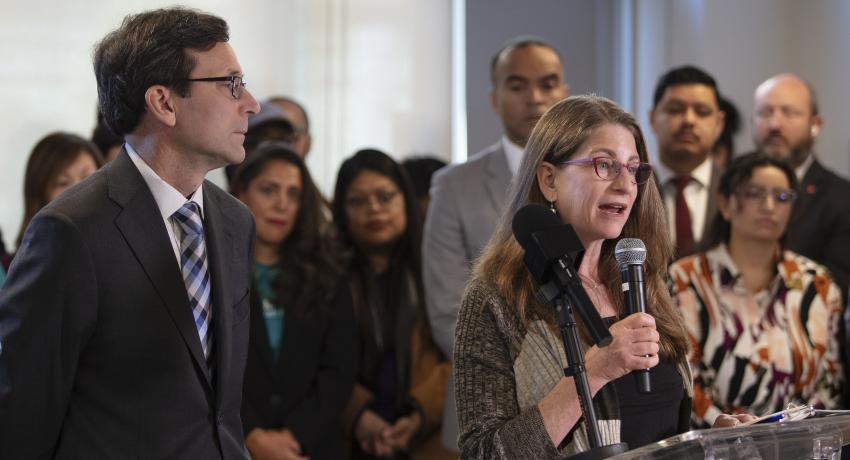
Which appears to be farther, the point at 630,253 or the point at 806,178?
the point at 806,178

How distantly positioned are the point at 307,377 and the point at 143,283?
191 cm

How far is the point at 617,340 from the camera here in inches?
80.2

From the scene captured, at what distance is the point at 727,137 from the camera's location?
6.06m

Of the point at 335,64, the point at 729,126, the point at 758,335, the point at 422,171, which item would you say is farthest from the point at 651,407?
the point at 335,64

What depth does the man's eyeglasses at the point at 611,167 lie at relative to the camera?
2.46m

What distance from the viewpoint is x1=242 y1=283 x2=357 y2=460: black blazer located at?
13.3ft

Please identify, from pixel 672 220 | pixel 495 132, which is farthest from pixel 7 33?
pixel 672 220

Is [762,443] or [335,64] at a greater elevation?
[335,64]

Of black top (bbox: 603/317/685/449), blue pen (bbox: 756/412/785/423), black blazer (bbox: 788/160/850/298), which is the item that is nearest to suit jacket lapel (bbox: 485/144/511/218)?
black blazer (bbox: 788/160/850/298)

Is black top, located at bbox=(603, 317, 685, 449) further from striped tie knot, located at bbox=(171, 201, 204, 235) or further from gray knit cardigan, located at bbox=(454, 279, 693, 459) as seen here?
striped tie knot, located at bbox=(171, 201, 204, 235)

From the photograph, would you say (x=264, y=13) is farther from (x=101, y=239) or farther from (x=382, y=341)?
(x=101, y=239)

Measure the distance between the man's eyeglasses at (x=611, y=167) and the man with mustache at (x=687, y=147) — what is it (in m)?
2.11

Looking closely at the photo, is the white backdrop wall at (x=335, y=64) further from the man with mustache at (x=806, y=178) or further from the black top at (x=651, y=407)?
the black top at (x=651, y=407)

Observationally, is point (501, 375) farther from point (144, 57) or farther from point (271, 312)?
point (271, 312)
